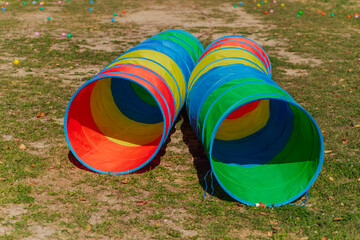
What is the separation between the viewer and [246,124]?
711 centimetres

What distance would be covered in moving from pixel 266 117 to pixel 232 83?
5.83ft

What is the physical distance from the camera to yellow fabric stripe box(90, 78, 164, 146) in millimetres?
6824

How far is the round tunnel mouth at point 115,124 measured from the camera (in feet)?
19.0

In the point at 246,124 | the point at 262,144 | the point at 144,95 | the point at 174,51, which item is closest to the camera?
the point at 262,144

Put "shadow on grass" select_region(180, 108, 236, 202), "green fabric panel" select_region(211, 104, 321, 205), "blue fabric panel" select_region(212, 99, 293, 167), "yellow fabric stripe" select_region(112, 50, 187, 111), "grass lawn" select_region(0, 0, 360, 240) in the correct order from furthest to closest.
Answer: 1. "yellow fabric stripe" select_region(112, 50, 187, 111)
2. "blue fabric panel" select_region(212, 99, 293, 167)
3. "shadow on grass" select_region(180, 108, 236, 202)
4. "green fabric panel" select_region(211, 104, 321, 205)
5. "grass lawn" select_region(0, 0, 360, 240)

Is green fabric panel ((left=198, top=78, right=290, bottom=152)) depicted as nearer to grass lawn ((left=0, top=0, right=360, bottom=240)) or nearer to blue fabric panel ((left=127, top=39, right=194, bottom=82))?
grass lawn ((left=0, top=0, right=360, bottom=240))

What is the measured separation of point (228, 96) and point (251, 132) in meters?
1.83

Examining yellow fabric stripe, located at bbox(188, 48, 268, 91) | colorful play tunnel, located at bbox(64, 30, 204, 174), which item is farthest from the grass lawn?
yellow fabric stripe, located at bbox(188, 48, 268, 91)

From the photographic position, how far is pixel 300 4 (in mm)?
19594

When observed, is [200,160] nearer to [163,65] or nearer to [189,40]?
[163,65]

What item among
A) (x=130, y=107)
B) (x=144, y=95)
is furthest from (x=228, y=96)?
(x=144, y=95)

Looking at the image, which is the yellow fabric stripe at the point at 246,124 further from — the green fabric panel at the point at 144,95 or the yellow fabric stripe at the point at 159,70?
the green fabric panel at the point at 144,95

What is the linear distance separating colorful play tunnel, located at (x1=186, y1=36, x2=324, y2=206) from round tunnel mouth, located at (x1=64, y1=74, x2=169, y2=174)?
744 mm

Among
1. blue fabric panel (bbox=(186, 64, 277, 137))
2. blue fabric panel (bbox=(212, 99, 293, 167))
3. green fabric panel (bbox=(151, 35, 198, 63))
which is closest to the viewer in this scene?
blue fabric panel (bbox=(186, 64, 277, 137))
